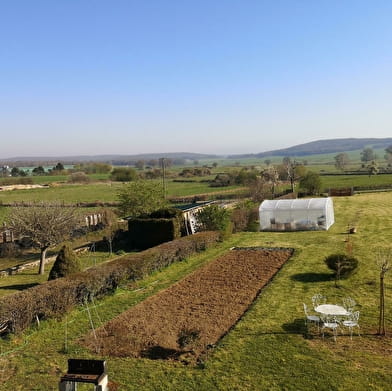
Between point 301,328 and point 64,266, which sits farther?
point 64,266

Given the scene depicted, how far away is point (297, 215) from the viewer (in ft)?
94.0

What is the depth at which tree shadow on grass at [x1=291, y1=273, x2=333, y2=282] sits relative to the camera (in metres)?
15.9

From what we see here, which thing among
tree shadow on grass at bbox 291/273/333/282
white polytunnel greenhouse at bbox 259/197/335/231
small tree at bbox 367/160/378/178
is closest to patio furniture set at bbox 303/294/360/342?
tree shadow on grass at bbox 291/273/333/282

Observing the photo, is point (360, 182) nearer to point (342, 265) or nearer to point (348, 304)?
point (342, 265)

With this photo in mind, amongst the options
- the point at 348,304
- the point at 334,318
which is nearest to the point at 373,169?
the point at 348,304

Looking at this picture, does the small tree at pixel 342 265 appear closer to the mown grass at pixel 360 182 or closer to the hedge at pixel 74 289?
the hedge at pixel 74 289

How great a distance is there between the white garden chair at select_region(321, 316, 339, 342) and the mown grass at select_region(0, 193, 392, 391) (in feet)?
0.88

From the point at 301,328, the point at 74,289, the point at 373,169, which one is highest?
the point at 74,289

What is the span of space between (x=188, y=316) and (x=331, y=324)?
168 inches

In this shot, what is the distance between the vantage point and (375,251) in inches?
803

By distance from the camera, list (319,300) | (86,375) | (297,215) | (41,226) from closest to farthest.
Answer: (86,375)
(319,300)
(41,226)
(297,215)

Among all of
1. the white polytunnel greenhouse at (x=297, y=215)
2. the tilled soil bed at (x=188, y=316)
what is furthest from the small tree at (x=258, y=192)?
the tilled soil bed at (x=188, y=316)

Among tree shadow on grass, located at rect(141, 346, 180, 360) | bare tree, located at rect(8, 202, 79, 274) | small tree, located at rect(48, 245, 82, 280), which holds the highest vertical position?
bare tree, located at rect(8, 202, 79, 274)

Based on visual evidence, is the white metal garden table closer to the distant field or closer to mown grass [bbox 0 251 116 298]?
mown grass [bbox 0 251 116 298]
